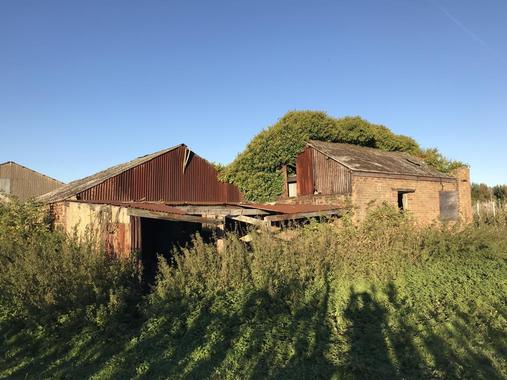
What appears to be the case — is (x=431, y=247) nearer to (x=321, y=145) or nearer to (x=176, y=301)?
(x=176, y=301)

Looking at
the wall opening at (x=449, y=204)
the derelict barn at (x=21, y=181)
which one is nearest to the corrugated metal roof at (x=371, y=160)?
the wall opening at (x=449, y=204)

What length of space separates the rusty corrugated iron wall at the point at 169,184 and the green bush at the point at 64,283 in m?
6.52

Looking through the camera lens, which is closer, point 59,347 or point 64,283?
point 59,347

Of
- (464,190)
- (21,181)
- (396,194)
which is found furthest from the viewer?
(21,181)

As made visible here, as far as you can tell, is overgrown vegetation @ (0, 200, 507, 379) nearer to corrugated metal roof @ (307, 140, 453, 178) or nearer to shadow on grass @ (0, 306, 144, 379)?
shadow on grass @ (0, 306, 144, 379)

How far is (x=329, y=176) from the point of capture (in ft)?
51.3

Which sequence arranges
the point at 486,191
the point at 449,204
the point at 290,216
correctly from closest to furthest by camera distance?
the point at 290,216 < the point at 449,204 < the point at 486,191

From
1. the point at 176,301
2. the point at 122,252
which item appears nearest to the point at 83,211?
the point at 122,252

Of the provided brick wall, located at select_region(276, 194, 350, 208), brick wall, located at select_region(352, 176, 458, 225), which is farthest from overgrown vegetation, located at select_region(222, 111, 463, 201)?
brick wall, located at select_region(352, 176, 458, 225)

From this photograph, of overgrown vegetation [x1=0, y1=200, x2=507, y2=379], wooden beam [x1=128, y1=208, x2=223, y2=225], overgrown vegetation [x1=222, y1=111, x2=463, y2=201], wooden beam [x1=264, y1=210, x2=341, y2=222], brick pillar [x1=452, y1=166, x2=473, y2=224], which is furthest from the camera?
brick pillar [x1=452, y1=166, x2=473, y2=224]

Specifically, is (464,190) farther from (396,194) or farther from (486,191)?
(486,191)

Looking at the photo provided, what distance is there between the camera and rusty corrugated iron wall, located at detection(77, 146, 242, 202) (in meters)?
15.8

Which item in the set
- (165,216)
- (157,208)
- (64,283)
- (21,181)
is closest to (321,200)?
(157,208)

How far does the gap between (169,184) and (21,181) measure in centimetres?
2617
